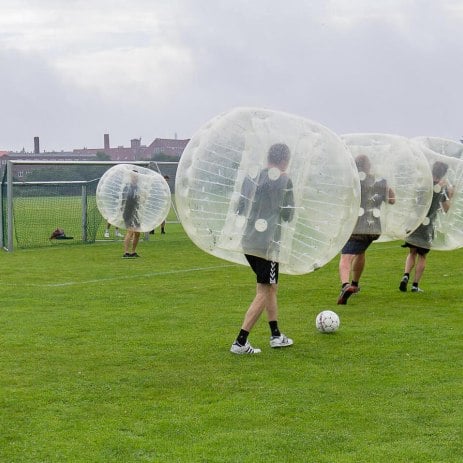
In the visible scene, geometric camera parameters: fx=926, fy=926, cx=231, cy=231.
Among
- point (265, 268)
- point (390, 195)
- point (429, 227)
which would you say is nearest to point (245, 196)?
point (265, 268)

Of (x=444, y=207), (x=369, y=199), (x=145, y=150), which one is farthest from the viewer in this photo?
(x=145, y=150)

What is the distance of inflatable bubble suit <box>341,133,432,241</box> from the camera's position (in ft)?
38.7

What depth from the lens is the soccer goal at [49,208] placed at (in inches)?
937

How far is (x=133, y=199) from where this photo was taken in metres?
20.9

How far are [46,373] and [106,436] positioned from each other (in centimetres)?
220

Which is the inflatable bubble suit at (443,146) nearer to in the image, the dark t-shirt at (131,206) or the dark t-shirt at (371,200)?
the dark t-shirt at (371,200)

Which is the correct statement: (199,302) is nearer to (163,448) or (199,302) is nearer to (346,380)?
(346,380)

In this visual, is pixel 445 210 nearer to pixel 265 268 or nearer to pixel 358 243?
pixel 358 243

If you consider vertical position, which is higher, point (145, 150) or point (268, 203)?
point (268, 203)

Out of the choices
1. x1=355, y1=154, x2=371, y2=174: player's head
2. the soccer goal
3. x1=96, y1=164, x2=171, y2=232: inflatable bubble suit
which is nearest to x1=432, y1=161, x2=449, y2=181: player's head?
x1=355, y1=154, x2=371, y2=174: player's head

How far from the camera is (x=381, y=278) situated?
15773mm

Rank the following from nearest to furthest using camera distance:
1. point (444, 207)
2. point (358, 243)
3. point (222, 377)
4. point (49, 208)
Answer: point (222, 377), point (358, 243), point (444, 207), point (49, 208)

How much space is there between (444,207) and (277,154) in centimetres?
472

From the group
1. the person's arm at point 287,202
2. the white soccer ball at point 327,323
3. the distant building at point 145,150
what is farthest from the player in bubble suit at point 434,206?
the distant building at point 145,150
